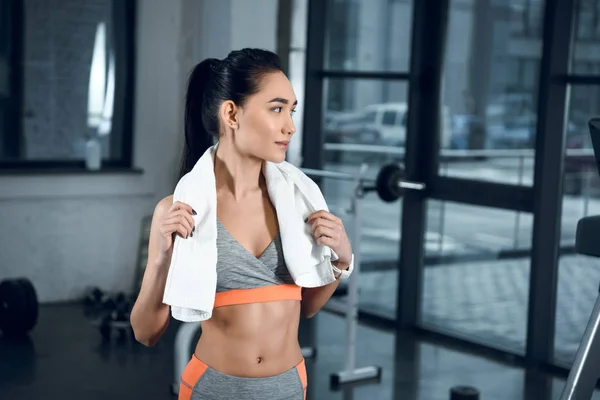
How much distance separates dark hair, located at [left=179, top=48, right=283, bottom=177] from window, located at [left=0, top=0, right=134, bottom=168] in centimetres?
335

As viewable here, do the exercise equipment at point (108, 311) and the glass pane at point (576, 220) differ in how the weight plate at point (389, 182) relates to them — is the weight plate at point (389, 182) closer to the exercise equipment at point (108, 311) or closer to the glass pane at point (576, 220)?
the glass pane at point (576, 220)

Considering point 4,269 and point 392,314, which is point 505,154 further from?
point 4,269

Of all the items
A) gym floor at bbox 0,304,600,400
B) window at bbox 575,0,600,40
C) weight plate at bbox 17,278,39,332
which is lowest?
gym floor at bbox 0,304,600,400

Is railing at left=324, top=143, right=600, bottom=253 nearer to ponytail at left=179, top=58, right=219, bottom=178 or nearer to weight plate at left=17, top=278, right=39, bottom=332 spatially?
weight plate at left=17, top=278, right=39, bottom=332

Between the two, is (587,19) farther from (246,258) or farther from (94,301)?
(94,301)

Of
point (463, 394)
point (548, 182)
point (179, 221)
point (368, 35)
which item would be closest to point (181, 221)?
point (179, 221)

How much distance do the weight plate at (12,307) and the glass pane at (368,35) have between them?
6.32 ft

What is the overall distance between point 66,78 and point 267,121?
140 inches

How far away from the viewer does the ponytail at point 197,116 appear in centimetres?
135

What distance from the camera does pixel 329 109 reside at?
457cm

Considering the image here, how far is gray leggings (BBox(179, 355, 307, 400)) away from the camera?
4.19 feet

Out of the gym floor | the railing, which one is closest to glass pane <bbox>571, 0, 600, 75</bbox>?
the railing

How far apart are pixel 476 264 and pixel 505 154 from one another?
54cm

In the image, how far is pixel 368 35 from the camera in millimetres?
4332
